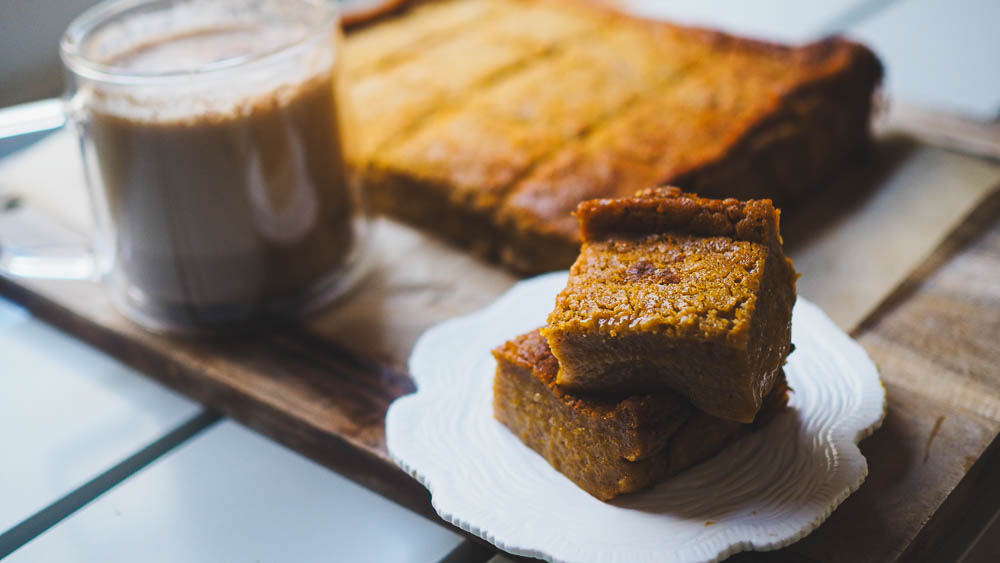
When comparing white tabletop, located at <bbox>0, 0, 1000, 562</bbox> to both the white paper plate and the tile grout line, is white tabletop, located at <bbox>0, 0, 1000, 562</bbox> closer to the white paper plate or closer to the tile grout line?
the tile grout line

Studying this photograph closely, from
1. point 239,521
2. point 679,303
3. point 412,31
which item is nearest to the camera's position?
point 679,303

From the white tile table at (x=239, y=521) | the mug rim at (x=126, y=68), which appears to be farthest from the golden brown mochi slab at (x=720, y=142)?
the white tile table at (x=239, y=521)

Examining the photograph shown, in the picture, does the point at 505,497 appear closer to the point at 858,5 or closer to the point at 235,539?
the point at 235,539

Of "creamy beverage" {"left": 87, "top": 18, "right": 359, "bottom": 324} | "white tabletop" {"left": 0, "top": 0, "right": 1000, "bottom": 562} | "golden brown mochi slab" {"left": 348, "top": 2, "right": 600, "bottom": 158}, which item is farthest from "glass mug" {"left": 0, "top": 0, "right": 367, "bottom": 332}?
"golden brown mochi slab" {"left": 348, "top": 2, "right": 600, "bottom": 158}

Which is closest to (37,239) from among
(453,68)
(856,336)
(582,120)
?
(453,68)

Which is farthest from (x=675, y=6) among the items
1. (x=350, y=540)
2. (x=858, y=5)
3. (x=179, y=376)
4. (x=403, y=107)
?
(x=350, y=540)

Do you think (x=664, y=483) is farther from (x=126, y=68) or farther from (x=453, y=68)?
(x=453, y=68)
